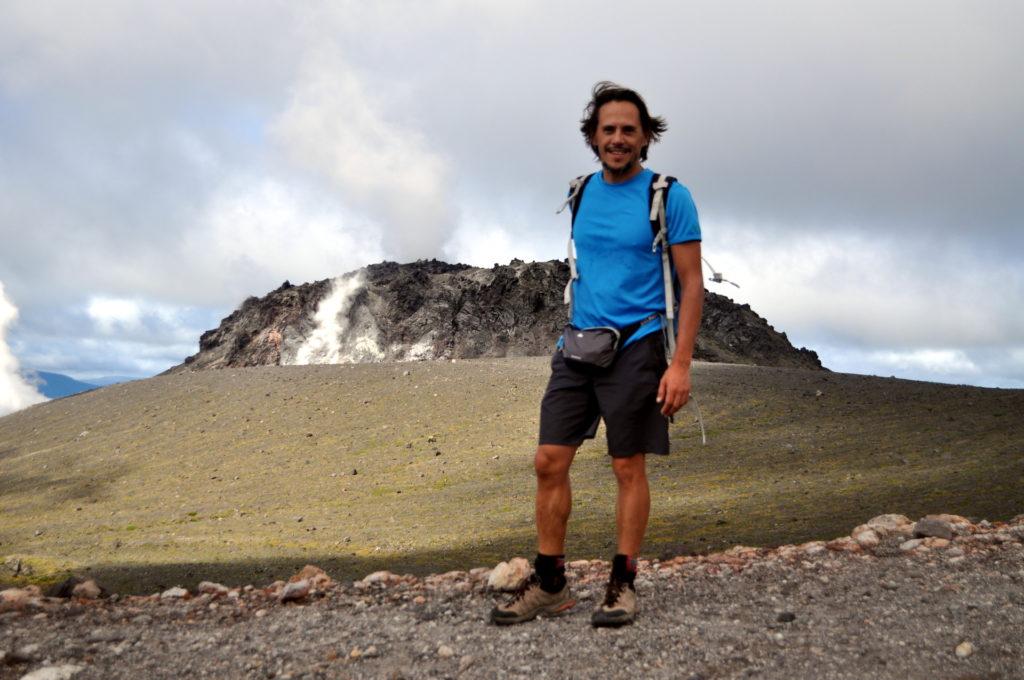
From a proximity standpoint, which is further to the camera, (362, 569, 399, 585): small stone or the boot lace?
(362, 569, 399, 585): small stone

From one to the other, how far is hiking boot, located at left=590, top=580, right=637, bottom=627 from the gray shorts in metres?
0.62

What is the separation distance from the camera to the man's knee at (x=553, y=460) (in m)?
4.23

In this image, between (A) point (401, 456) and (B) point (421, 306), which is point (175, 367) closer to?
(B) point (421, 306)

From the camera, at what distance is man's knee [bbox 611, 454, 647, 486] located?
418 cm

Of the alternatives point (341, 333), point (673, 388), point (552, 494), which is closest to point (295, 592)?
point (552, 494)

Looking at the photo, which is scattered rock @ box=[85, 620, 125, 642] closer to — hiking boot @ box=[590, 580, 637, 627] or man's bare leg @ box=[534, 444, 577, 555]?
man's bare leg @ box=[534, 444, 577, 555]

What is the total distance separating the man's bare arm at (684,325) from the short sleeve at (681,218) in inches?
1.4

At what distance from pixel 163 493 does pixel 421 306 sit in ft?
114

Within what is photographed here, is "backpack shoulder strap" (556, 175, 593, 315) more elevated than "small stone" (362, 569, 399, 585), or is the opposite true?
"backpack shoulder strap" (556, 175, 593, 315)

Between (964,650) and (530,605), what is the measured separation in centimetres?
188

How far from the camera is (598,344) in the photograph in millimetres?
4133

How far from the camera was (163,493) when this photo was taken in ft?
43.5

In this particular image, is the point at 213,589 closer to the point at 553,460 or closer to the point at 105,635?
the point at 105,635

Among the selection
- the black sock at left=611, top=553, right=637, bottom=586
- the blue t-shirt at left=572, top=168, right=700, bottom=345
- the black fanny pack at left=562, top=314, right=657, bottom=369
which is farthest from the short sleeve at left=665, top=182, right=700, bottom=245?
the black sock at left=611, top=553, right=637, bottom=586
